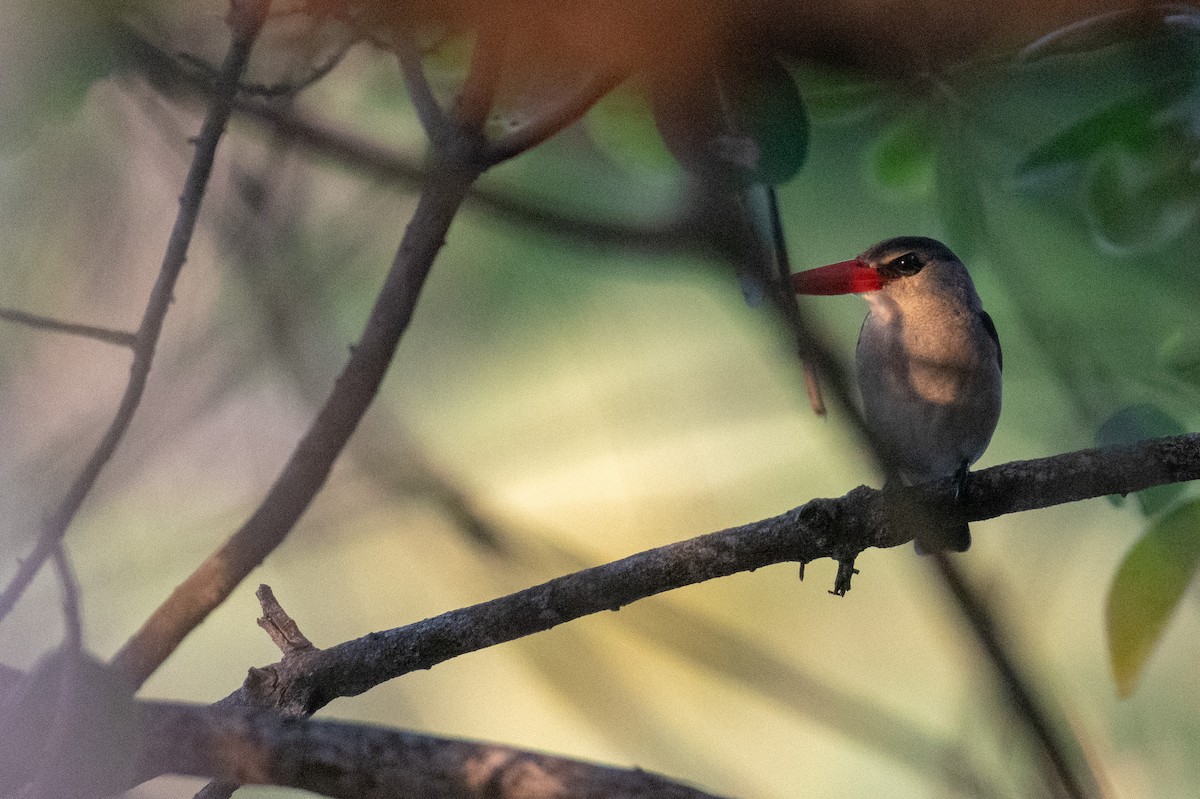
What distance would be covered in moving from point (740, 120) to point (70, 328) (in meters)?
0.48

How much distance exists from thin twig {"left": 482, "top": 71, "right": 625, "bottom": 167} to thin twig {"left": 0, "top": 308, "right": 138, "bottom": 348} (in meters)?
0.29

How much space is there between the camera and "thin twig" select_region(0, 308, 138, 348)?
691 millimetres

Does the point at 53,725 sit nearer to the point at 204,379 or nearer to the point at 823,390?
the point at 204,379

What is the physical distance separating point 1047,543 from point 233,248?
65 cm

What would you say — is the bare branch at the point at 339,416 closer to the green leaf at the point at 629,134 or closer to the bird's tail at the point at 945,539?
the green leaf at the point at 629,134

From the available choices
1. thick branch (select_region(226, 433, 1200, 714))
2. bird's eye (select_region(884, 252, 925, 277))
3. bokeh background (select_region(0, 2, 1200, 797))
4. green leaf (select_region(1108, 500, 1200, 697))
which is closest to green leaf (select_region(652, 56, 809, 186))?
bokeh background (select_region(0, 2, 1200, 797))

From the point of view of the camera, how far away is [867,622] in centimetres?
83

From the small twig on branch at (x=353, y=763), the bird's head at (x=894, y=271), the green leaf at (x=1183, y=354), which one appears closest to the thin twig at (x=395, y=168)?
the bird's head at (x=894, y=271)

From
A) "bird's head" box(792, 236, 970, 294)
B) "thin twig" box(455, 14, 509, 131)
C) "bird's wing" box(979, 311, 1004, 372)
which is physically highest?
"thin twig" box(455, 14, 509, 131)

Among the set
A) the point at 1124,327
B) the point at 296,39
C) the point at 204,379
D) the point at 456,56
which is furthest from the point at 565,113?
the point at 1124,327

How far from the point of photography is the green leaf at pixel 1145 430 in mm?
675

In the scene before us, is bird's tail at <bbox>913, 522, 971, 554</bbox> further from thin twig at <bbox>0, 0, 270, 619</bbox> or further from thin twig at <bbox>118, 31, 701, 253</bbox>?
thin twig at <bbox>0, 0, 270, 619</bbox>

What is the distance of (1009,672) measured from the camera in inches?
30.2

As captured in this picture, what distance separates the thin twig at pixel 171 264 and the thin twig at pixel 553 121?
0.19 m
